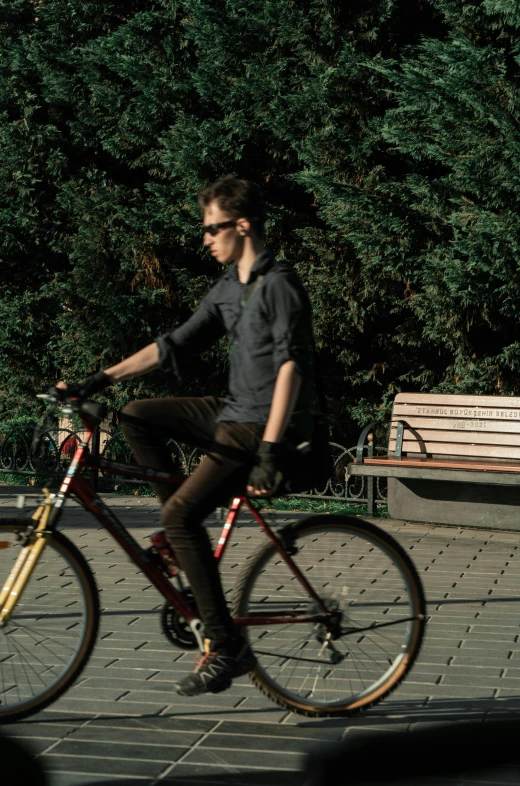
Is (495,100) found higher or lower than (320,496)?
higher

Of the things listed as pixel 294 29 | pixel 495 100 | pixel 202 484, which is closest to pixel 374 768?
pixel 202 484

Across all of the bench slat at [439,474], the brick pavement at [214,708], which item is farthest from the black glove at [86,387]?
the bench slat at [439,474]

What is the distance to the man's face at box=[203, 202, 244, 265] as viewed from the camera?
360 cm

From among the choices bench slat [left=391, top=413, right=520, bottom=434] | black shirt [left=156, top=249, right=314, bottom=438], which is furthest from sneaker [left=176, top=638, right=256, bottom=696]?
bench slat [left=391, top=413, right=520, bottom=434]

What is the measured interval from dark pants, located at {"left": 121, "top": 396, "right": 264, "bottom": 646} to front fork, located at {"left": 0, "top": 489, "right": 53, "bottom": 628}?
366mm

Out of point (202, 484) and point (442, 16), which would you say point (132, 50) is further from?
A: point (202, 484)

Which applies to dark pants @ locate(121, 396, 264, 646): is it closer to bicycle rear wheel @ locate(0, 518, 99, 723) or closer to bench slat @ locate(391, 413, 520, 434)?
bicycle rear wheel @ locate(0, 518, 99, 723)

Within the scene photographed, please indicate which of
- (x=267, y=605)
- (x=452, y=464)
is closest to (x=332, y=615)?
(x=267, y=605)

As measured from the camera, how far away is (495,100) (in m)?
8.99

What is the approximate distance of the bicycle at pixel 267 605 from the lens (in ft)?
11.4

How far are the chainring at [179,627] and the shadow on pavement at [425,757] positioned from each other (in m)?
2.95

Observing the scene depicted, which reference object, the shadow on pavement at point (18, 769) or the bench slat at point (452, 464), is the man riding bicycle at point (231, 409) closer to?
the shadow on pavement at point (18, 769)

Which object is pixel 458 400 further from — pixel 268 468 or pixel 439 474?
pixel 268 468

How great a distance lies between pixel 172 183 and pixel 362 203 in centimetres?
304
